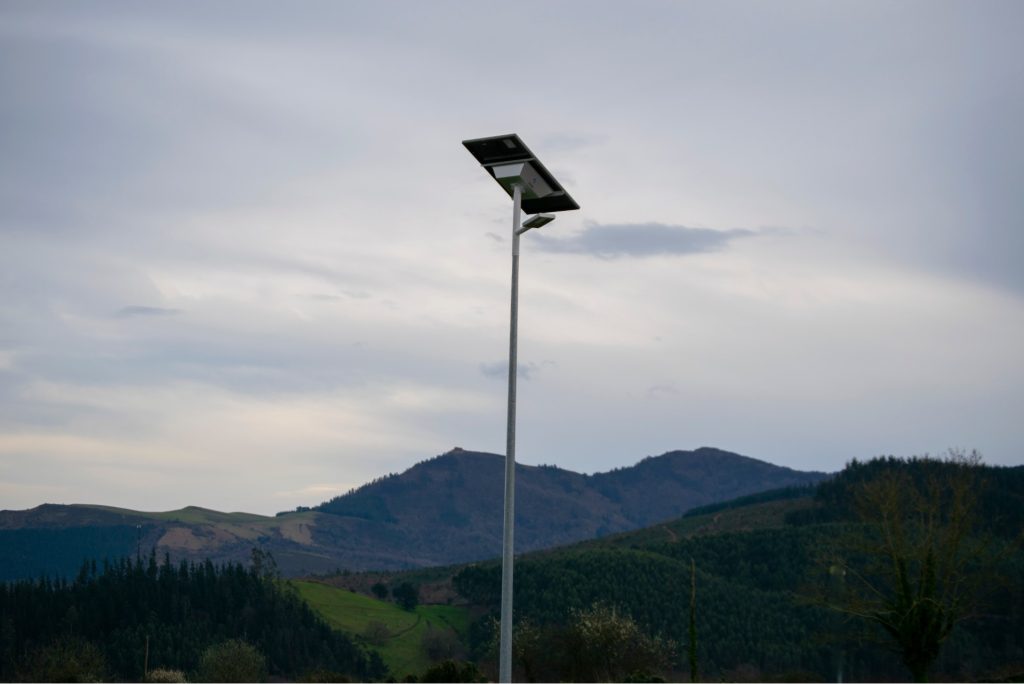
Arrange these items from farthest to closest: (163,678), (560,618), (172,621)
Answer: (560,618) < (172,621) < (163,678)

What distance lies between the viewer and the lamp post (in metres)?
18.6

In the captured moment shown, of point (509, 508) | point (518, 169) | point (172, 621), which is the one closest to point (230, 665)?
point (172, 621)

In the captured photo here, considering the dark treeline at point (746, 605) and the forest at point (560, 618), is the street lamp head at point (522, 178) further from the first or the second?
the dark treeline at point (746, 605)

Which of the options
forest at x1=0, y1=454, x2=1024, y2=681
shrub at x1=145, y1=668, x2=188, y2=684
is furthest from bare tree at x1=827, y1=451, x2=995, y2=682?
shrub at x1=145, y1=668, x2=188, y2=684

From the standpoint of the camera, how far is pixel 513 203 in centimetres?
2061

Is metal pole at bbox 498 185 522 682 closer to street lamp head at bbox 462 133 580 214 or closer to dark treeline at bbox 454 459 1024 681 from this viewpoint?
street lamp head at bbox 462 133 580 214

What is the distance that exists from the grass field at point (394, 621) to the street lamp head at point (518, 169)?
496 ft

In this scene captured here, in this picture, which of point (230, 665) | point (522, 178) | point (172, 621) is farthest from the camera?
point (172, 621)

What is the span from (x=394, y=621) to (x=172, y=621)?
138 ft

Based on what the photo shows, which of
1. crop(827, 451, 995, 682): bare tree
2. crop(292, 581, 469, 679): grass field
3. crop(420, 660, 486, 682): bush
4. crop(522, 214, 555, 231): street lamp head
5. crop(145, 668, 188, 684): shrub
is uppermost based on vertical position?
crop(522, 214, 555, 231): street lamp head

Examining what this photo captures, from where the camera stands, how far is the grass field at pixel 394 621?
559ft

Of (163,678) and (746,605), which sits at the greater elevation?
(746,605)

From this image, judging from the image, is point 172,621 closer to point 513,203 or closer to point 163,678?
point 163,678

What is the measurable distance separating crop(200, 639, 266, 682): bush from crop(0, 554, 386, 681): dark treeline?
140ft
